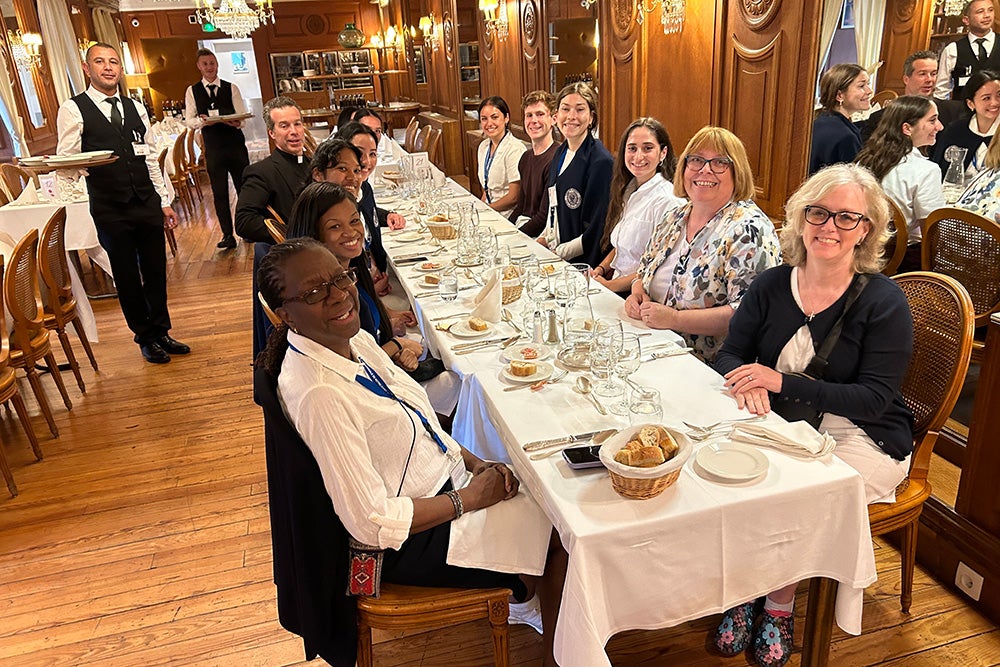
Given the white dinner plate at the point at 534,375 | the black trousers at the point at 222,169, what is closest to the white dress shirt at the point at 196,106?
the black trousers at the point at 222,169

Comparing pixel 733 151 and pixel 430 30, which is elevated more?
pixel 430 30

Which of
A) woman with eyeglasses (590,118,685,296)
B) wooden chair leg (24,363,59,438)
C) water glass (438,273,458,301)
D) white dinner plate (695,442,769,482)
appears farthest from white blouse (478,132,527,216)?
white dinner plate (695,442,769,482)

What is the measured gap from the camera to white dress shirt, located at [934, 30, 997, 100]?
3201 mm

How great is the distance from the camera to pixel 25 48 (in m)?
8.95

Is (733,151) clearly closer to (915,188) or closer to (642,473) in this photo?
(642,473)

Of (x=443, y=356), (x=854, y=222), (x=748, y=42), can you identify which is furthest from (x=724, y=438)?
(x=748, y=42)

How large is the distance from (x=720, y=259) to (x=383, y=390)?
1338mm

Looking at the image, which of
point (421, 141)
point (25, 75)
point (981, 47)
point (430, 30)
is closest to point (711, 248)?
point (981, 47)

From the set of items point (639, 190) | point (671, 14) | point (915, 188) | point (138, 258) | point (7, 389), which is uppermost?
point (671, 14)

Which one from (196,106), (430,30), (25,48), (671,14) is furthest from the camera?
(430,30)

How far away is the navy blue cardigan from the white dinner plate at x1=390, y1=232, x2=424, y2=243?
2498 mm

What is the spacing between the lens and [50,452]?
357 centimetres

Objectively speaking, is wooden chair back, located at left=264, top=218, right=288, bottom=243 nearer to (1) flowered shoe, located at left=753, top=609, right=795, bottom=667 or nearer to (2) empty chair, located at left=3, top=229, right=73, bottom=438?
(2) empty chair, located at left=3, top=229, right=73, bottom=438

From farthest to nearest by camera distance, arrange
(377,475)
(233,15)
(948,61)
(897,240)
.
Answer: (233,15), (897,240), (948,61), (377,475)
